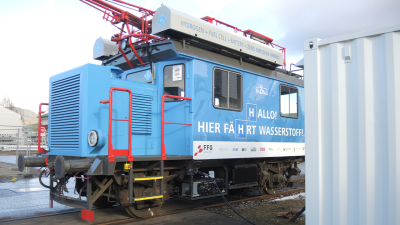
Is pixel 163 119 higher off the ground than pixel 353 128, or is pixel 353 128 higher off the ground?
pixel 163 119

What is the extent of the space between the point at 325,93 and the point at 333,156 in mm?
657

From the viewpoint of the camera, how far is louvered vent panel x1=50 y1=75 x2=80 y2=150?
17.7ft

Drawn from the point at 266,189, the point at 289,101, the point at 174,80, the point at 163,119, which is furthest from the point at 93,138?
the point at 289,101

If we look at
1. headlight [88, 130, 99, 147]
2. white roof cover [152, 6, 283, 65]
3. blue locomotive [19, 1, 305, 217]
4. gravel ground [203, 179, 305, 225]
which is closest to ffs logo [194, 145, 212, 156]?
blue locomotive [19, 1, 305, 217]

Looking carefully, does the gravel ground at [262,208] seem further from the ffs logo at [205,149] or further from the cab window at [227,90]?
the cab window at [227,90]

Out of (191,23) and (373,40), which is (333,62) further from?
(191,23)

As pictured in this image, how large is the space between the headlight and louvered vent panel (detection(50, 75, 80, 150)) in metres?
0.37

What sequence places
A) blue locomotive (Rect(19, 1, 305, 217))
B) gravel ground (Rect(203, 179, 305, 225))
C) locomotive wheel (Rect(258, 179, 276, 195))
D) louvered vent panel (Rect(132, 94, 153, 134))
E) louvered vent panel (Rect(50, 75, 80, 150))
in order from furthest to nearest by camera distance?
locomotive wheel (Rect(258, 179, 276, 195)), gravel ground (Rect(203, 179, 305, 225)), louvered vent panel (Rect(132, 94, 153, 134)), louvered vent panel (Rect(50, 75, 80, 150)), blue locomotive (Rect(19, 1, 305, 217))

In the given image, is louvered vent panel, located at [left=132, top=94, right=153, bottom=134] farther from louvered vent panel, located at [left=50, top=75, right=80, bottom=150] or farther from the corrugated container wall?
the corrugated container wall

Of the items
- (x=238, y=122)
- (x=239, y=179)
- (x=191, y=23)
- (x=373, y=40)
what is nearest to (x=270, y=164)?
(x=239, y=179)

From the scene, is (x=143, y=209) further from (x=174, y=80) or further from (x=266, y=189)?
(x=266, y=189)

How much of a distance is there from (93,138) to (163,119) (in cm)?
117

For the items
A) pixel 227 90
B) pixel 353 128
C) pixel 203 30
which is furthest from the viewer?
pixel 227 90

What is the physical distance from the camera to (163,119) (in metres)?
5.43
